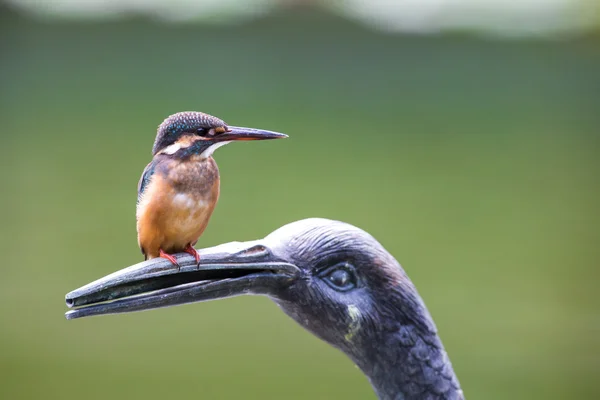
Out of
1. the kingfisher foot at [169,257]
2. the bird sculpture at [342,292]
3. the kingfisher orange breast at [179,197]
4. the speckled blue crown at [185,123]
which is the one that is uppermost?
the speckled blue crown at [185,123]

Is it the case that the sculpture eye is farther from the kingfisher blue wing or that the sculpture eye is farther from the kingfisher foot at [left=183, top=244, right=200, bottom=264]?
the kingfisher blue wing

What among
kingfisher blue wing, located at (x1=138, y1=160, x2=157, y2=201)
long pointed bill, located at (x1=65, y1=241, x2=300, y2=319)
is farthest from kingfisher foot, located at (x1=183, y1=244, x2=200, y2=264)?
kingfisher blue wing, located at (x1=138, y1=160, x2=157, y2=201)

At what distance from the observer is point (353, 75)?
3230 millimetres

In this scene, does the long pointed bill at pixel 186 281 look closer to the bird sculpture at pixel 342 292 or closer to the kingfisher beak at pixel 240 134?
the bird sculpture at pixel 342 292

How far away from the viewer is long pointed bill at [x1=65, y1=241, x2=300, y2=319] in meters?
1.07

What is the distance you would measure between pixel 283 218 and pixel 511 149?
1.09 m

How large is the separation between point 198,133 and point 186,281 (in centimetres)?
26

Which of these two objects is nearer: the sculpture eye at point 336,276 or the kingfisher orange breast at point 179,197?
the kingfisher orange breast at point 179,197

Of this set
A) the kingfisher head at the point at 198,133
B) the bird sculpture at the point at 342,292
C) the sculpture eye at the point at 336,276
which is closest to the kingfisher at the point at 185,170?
the kingfisher head at the point at 198,133

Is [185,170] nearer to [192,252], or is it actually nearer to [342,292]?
[192,252]

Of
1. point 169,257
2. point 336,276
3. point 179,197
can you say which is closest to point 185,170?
point 179,197

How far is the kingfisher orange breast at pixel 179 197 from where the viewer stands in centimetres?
98

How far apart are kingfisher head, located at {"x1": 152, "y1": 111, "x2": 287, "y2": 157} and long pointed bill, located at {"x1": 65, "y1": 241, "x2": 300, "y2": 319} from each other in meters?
0.19

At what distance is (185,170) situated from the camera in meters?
0.97
